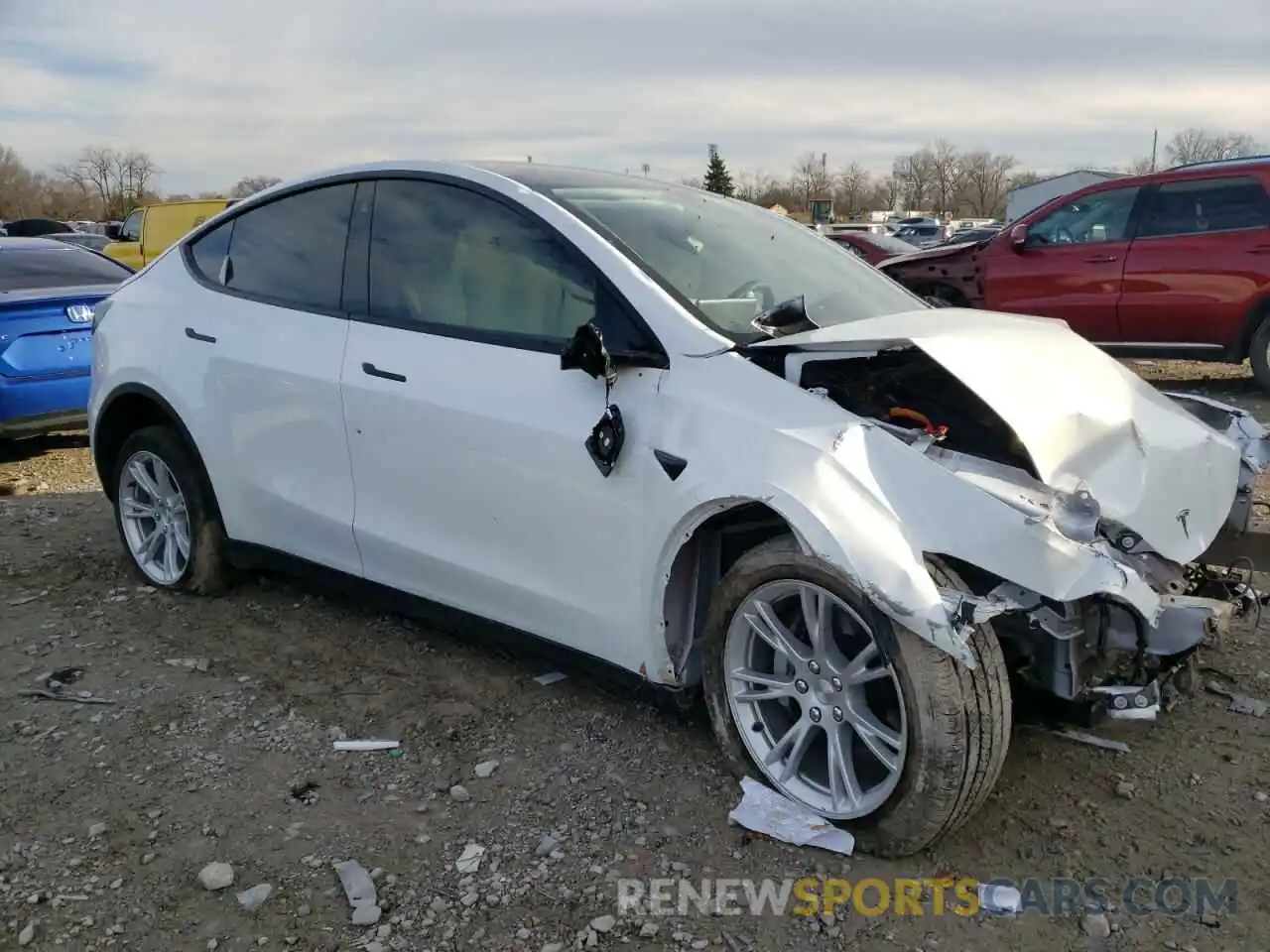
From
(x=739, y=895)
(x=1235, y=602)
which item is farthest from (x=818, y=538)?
(x=1235, y=602)

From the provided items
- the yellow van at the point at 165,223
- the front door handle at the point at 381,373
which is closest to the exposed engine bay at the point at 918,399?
the front door handle at the point at 381,373

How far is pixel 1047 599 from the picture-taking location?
2600 millimetres

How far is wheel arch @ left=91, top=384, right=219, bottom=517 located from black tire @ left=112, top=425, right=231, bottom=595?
0.04 m

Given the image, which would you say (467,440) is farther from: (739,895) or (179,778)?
(739,895)

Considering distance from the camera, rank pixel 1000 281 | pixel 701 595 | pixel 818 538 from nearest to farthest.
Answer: pixel 818 538, pixel 701 595, pixel 1000 281

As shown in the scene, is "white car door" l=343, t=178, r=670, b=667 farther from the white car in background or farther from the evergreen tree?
the evergreen tree

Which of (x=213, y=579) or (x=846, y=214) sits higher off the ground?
(x=846, y=214)

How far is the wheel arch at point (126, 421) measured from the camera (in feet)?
14.4

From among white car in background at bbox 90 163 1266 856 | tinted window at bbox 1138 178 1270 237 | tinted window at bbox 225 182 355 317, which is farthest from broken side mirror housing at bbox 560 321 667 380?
tinted window at bbox 1138 178 1270 237

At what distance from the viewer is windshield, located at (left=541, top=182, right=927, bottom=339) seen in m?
3.27

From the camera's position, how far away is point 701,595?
3119 mm

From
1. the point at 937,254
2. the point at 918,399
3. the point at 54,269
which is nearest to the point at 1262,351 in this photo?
the point at 937,254

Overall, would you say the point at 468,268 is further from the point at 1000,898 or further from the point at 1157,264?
the point at 1157,264

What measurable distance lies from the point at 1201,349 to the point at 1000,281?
1.94 meters
